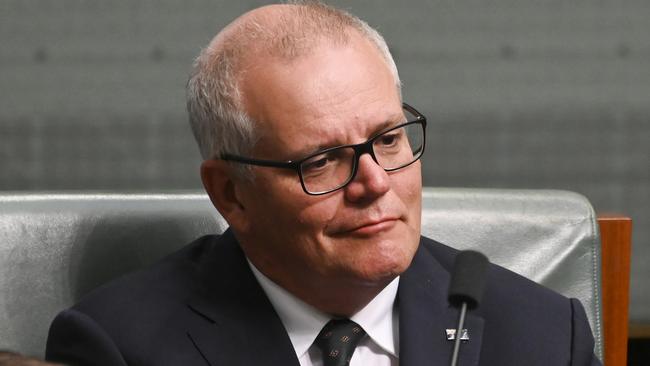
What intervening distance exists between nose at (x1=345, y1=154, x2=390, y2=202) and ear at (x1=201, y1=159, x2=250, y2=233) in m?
0.20

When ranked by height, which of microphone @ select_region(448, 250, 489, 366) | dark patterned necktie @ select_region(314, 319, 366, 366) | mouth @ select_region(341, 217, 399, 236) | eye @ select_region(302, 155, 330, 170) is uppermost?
eye @ select_region(302, 155, 330, 170)

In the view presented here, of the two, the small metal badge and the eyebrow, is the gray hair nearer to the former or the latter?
the eyebrow

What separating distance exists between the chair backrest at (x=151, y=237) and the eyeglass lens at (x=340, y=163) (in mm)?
392

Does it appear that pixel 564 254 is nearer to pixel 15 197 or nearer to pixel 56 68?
pixel 15 197

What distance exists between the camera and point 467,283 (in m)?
1.35

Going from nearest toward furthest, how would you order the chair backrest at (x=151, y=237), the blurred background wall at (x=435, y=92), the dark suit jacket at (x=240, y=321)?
the dark suit jacket at (x=240, y=321)
the chair backrest at (x=151, y=237)
the blurred background wall at (x=435, y=92)

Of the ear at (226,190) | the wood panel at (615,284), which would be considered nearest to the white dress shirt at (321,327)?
the ear at (226,190)

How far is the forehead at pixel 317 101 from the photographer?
1.48 m

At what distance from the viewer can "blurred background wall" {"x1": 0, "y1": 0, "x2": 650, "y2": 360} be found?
2.83 metres

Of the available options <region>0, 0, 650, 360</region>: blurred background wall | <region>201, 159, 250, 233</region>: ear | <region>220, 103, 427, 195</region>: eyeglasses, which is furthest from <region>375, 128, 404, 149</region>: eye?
<region>0, 0, 650, 360</region>: blurred background wall

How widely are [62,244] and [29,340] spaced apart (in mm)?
166

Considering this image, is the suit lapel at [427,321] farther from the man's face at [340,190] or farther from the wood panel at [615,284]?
the wood panel at [615,284]

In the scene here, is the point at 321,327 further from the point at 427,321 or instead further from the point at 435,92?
the point at 435,92

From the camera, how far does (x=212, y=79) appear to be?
158 cm
